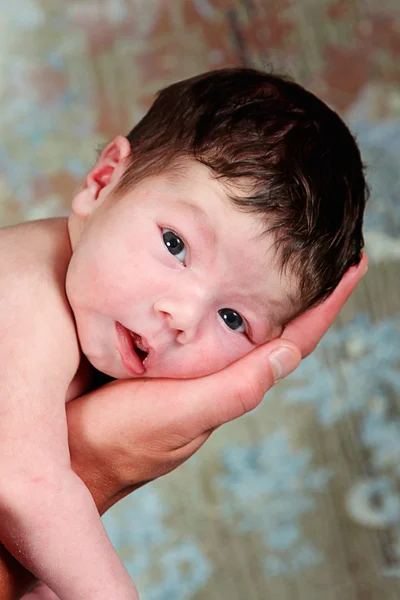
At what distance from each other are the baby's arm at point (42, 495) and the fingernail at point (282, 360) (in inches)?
9.7

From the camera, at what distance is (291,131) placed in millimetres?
994

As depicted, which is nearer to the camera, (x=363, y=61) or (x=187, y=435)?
(x=187, y=435)

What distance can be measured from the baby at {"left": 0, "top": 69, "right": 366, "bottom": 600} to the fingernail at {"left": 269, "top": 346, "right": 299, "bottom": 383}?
3cm

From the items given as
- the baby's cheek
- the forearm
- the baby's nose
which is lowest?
the forearm

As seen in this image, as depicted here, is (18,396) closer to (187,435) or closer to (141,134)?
(187,435)

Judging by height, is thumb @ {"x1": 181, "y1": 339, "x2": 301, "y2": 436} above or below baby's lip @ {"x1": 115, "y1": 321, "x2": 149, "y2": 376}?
below

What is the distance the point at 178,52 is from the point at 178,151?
3.99ft

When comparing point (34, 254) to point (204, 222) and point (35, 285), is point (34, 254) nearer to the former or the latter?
point (35, 285)

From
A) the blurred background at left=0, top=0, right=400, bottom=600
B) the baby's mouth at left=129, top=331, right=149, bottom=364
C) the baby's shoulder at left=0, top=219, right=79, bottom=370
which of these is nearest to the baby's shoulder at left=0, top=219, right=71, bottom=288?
the baby's shoulder at left=0, top=219, right=79, bottom=370

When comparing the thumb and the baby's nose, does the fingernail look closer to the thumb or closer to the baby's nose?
the thumb

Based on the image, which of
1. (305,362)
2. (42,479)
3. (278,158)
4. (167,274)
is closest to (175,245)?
(167,274)

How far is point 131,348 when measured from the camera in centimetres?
96

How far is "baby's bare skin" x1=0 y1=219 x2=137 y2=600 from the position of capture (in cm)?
86

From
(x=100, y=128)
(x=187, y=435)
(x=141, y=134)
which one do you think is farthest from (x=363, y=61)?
(x=187, y=435)
